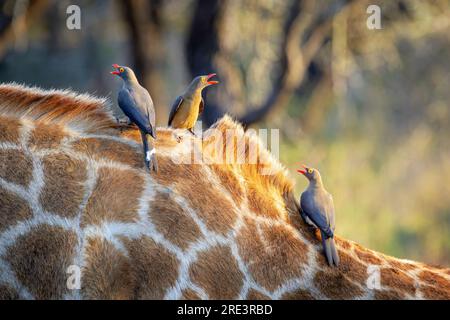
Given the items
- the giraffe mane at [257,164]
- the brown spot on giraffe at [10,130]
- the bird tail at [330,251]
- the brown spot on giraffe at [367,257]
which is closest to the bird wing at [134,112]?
the giraffe mane at [257,164]

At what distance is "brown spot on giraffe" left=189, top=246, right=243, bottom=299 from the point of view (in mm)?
3539

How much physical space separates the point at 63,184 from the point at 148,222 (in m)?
0.44

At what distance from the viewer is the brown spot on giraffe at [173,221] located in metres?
3.58

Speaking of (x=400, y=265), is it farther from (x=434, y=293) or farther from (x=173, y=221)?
(x=173, y=221)

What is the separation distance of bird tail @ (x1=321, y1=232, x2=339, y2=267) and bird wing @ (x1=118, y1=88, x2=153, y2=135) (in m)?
1.01

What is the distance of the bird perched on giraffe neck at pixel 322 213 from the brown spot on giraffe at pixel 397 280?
0.26m

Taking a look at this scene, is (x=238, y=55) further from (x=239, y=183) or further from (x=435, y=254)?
(x=239, y=183)

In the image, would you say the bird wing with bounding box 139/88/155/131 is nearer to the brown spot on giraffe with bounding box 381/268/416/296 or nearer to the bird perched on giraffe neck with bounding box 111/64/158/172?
the bird perched on giraffe neck with bounding box 111/64/158/172

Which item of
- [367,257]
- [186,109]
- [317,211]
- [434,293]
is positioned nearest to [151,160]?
[186,109]

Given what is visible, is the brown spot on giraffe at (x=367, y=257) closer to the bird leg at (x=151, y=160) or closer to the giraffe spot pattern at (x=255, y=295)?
the giraffe spot pattern at (x=255, y=295)

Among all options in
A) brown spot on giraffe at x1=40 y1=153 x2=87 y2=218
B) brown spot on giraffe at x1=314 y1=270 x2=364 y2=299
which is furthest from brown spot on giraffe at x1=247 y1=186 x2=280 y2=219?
brown spot on giraffe at x1=40 y1=153 x2=87 y2=218

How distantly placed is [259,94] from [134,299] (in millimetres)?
9643

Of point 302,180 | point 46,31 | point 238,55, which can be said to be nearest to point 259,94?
point 238,55

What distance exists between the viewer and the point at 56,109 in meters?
3.80
